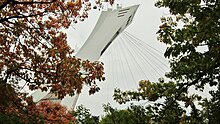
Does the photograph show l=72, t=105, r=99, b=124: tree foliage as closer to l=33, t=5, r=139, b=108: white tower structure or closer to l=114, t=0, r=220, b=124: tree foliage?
l=114, t=0, r=220, b=124: tree foliage

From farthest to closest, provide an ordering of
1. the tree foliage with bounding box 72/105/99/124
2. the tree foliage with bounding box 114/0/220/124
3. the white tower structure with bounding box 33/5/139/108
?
the white tower structure with bounding box 33/5/139/108 < the tree foliage with bounding box 72/105/99/124 < the tree foliage with bounding box 114/0/220/124

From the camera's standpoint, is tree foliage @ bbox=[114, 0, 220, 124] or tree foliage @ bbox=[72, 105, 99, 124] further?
tree foliage @ bbox=[72, 105, 99, 124]

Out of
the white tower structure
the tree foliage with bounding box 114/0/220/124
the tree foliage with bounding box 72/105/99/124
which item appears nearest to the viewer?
the tree foliage with bounding box 114/0/220/124

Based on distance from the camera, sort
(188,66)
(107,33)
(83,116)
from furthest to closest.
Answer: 1. (107,33)
2. (83,116)
3. (188,66)

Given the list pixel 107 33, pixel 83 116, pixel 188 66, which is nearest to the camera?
→ pixel 188 66

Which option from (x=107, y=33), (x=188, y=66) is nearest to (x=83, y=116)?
(x=188, y=66)

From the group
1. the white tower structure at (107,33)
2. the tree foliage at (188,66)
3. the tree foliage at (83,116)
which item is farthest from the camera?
the white tower structure at (107,33)

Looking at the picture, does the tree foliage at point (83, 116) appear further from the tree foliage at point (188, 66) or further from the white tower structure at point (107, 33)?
the white tower structure at point (107, 33)

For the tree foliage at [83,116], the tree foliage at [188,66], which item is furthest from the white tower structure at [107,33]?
the tree foliage at [188,66]

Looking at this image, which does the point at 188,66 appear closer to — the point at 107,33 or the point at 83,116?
the point at 83,116

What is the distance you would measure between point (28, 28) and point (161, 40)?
2671 millimetres

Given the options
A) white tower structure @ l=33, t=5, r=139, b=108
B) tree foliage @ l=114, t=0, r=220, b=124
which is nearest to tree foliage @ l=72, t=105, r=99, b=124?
tree foliage @ l=114, t=0, r=220, b=124

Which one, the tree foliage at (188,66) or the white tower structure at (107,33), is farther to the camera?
the white tower structure at (107,33)

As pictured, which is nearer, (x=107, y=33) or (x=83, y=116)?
(x=83, y=116)
